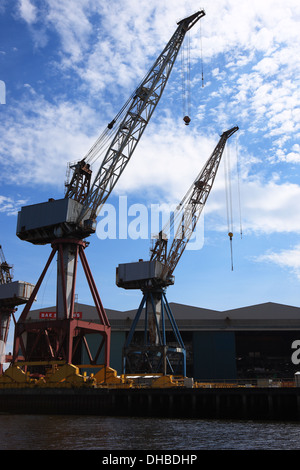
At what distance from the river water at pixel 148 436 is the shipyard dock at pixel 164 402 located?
4.58 meters

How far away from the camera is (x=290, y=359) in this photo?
105812 millimetres

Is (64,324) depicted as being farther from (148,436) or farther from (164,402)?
(148,436)

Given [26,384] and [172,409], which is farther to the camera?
[26,384]

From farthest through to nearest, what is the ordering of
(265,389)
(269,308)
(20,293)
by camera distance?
(269,308) < (20,293) < (265,389)

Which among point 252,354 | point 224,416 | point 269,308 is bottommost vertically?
point 224,416

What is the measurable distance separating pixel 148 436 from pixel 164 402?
18.6 meters

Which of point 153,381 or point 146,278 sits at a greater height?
point 146,278

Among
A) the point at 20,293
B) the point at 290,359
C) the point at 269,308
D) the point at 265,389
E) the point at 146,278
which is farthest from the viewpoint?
the point at 290,359

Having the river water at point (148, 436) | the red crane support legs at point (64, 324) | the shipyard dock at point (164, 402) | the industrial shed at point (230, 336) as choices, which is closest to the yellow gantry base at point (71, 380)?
the shipyard dock at point (164, 402)

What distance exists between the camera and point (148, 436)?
32.8 meters

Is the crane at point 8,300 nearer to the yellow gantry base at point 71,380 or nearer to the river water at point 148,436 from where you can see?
the yellow gantry base at point 71,380

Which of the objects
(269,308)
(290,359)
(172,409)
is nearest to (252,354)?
(290,359)
